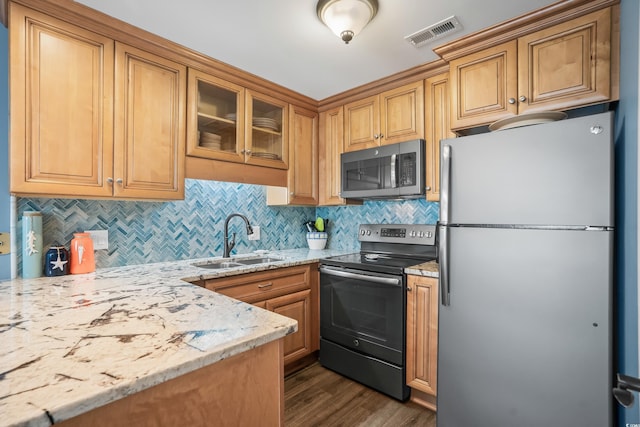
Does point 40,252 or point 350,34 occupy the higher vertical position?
point 350,34

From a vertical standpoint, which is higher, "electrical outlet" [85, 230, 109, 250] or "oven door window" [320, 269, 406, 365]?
"electrical outlet" [85, 230, 109, 250]

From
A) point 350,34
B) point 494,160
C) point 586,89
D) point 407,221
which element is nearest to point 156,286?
point 350,34

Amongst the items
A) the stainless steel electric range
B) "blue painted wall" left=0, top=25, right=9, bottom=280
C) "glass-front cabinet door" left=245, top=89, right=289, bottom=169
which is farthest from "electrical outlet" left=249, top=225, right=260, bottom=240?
"blue painted wall" left=0, top=25, right=9, bottom=280

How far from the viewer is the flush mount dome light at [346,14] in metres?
1.49

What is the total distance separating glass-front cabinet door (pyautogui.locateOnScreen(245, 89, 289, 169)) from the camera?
7.97 ft

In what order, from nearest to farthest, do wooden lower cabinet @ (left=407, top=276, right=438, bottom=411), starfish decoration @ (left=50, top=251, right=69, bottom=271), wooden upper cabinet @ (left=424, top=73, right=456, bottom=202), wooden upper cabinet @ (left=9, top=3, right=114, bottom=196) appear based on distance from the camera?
wooden upper cabinet @ (left=9, top=3, right=114, bottom=196) < starfish decoration @ (left=50, top=251, right=69, bottom=271) < wooden lower cabinet @ (left=407, top=276, right=438, bottom=411) < wooden upper cabinet @ (left=424, top=73, right=456, bottom=202)

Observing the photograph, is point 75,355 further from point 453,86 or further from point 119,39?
point 453,86

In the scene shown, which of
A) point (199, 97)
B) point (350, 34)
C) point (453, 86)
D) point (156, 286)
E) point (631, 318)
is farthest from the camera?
point (199, 97)

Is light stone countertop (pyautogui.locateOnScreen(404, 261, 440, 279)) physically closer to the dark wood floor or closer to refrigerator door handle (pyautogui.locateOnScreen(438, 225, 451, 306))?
refrigerator door handle (pyautogui.locateOnScreen(438, 225, 451, 306))

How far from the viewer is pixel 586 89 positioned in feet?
5.10

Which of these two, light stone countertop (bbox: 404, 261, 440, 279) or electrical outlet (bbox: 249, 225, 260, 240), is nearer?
light stone countertop (bbox: 404, 261, 440, 279)

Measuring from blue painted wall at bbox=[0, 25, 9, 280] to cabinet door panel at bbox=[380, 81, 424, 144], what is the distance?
2348 millimetres

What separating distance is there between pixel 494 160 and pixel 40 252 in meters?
2.48

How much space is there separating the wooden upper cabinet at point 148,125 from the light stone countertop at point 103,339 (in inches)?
27.3
